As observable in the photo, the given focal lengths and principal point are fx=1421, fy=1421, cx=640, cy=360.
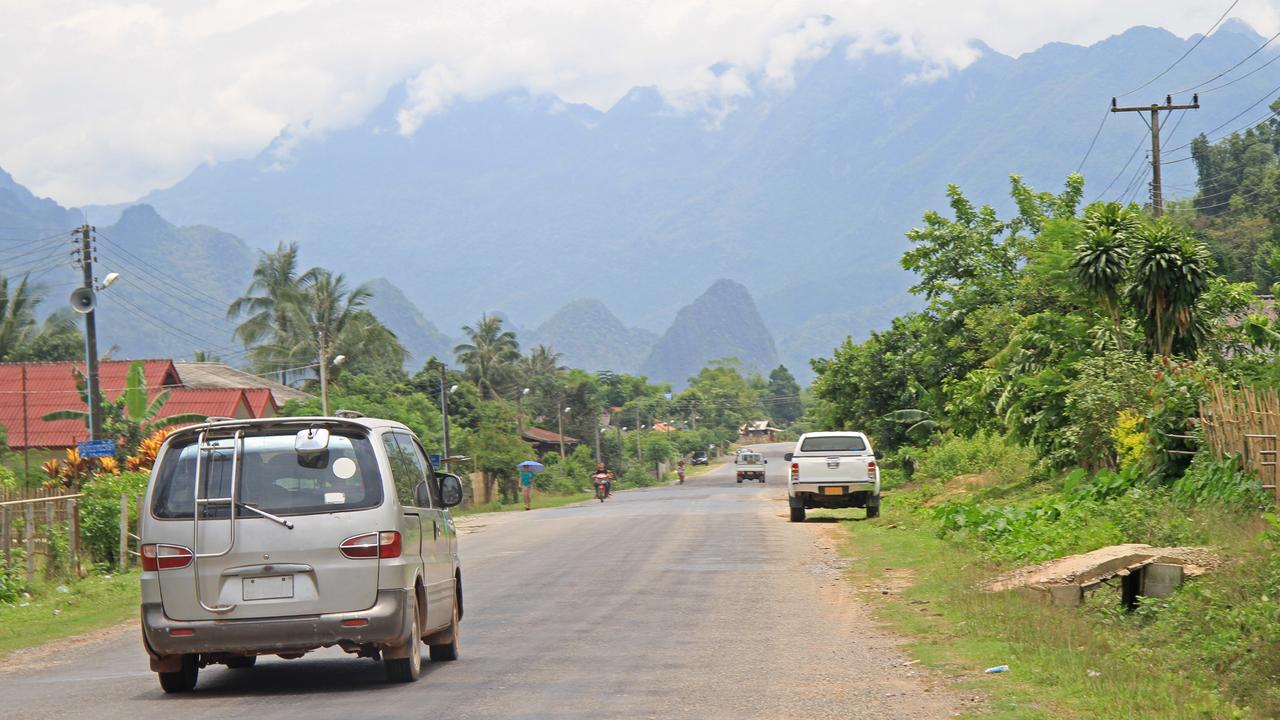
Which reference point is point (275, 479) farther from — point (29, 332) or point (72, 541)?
point (29, 332)

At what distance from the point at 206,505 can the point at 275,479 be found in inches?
19.5


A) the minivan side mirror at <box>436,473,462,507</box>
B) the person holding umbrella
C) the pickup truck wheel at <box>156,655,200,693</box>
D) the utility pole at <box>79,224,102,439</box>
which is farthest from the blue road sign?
the person holding umbrella

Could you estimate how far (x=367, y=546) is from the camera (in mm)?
9914

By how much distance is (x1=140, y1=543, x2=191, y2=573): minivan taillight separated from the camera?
9.83m

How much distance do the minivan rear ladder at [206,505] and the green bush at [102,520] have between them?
14.4 meters

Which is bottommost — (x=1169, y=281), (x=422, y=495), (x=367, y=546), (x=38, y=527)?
(x=367, y=546)

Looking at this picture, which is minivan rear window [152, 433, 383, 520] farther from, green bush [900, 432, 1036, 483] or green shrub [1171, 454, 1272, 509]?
green bush [900, 432, 1036, 483]

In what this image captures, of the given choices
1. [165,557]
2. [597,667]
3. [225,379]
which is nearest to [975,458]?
[597,667]

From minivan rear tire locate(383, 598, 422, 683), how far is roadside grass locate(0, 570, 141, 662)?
5079 millimetres

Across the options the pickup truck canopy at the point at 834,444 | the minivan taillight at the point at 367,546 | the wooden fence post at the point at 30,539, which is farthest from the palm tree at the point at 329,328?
the minivan taillight at the point at 367,546

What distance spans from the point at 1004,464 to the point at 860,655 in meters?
25.7

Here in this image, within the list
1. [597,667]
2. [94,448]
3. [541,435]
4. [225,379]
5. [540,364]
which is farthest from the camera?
[540,364]

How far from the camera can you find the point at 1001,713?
29.0 feet

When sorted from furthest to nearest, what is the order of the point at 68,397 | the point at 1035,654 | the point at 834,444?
the point at 68,397 < the point at 834,444 < the point at 1035,654
